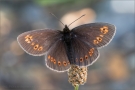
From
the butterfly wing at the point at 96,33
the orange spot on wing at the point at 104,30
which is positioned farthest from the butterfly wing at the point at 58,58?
the orange spot on wing at the point at 104,30

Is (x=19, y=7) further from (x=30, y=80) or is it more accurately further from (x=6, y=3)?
(x=30, y=80)

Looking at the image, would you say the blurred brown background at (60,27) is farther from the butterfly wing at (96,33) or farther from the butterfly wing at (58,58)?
the butterfly wing at (96,33)

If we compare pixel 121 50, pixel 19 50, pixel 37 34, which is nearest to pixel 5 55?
pixel 19 50

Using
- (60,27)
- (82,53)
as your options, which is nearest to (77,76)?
(82,53)

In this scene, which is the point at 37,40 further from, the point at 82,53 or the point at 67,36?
the point at 82,53

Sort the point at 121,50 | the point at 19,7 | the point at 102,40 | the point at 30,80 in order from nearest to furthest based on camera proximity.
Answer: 1. the point at 102,40
2. the point at 30,80
3. the point at 121,50
4. the point at 19,7

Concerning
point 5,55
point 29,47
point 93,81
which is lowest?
point 93,81

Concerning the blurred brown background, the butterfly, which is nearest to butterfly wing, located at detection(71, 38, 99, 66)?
the butterfly

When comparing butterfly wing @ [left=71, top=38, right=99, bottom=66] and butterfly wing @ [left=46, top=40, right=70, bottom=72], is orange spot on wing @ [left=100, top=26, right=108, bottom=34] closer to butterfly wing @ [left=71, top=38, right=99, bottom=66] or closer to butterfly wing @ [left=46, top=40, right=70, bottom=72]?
butterfly wing @ [left=71, top=38, right=99, bottom=66]
